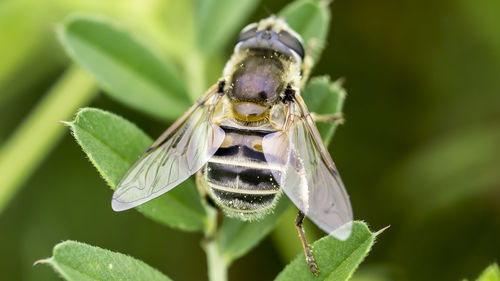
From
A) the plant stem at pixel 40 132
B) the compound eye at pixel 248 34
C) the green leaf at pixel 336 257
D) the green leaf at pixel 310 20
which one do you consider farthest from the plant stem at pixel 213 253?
the plant stem at pixel 40 132

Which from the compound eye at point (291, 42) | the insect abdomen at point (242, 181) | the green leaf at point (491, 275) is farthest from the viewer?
the compound eye at point (291, 42)

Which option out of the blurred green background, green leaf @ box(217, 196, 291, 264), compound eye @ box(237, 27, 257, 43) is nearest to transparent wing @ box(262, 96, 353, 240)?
green leaf @ box(217, 196, 291, 264)

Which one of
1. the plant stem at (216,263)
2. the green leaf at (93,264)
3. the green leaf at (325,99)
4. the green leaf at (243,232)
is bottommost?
the plant stem at (216,263)

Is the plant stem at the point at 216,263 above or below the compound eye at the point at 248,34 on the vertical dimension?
below

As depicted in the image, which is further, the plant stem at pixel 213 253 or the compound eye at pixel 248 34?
the compound eye at pixel 248 34

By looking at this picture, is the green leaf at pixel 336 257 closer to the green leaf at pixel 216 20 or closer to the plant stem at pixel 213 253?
the plant stem at pixel 213 253

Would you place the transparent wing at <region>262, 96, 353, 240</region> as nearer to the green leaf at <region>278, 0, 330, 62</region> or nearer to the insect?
the insect

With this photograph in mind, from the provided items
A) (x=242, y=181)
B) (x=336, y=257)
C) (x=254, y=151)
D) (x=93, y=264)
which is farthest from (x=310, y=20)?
(x=93, y=264)

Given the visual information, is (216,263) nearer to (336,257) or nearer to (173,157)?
(173,157)
